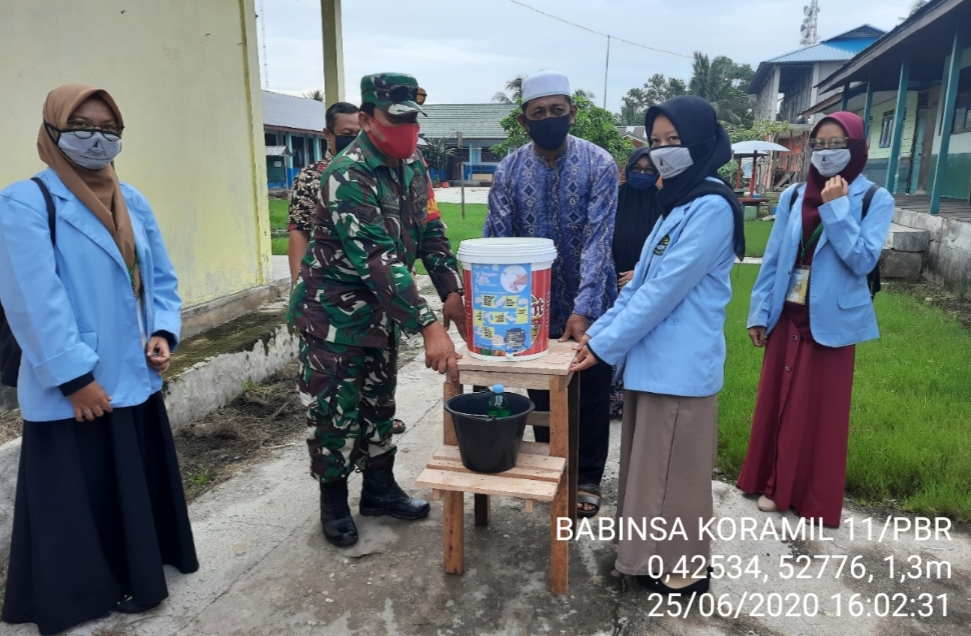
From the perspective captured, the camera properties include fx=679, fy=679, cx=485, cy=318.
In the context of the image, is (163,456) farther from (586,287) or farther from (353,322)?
(586,287)

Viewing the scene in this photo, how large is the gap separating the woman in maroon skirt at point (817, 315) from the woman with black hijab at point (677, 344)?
2.74ft

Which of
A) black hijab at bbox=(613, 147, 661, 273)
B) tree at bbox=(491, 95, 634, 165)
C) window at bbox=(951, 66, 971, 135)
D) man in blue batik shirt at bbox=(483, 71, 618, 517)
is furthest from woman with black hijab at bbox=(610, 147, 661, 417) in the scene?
window at bbox=(951, 66, 971, 135)

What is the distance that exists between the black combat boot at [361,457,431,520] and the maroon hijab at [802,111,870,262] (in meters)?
2.20

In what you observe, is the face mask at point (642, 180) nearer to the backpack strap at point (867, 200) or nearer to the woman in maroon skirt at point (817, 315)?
the woman in maroon skirt at point (817, 315)

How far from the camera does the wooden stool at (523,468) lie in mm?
2465

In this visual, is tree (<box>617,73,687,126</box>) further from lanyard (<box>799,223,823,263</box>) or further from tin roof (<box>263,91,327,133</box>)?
lanyard (<box>799,223,823,263</box>)

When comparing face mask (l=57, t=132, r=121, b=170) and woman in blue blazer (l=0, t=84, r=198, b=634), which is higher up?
face mask (l=57, t=132, r=121, b=170)

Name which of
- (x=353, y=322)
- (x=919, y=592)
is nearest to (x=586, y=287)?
(x=353, y=322)

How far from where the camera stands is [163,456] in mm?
2693

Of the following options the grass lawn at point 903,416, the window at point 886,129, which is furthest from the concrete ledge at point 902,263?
the window at point 886,129

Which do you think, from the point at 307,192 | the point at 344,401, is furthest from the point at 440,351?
the point at 307,192

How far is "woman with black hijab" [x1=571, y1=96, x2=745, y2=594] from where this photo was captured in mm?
2414

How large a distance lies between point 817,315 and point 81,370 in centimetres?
298

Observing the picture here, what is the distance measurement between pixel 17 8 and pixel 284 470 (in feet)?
9.14
